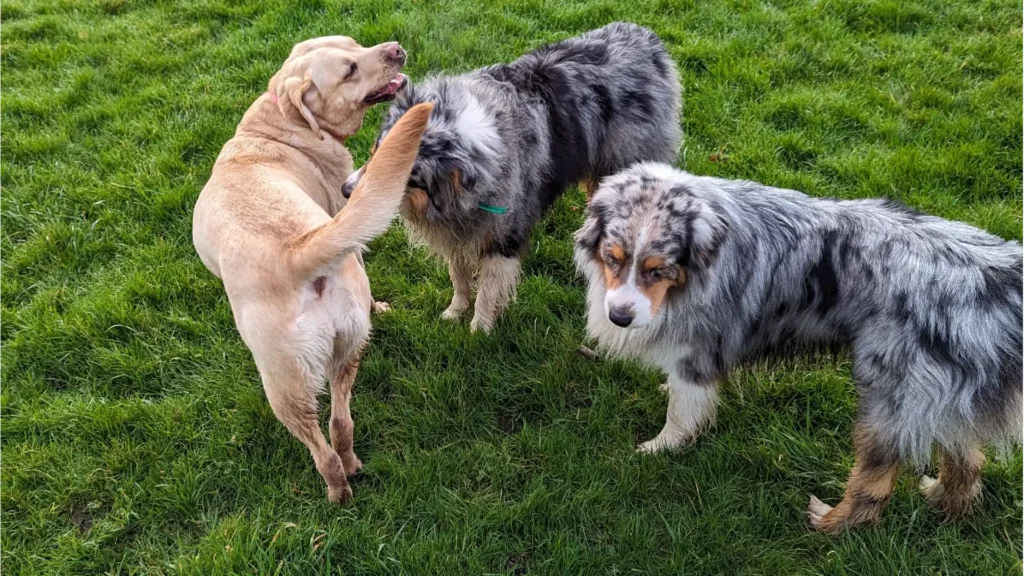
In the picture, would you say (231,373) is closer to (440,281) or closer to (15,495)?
(15,495)

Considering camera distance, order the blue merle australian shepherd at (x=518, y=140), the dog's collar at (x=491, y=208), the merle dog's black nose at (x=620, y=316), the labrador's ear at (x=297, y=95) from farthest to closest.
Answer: the labrador's ear at (x=297, y=95) → the dog's collar at (x=491, y=208) → the blue merle australian shepherd at (x=518, y=140) → the merle dog's black nose at (x=620, y=316)

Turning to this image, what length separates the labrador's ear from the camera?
334 cm

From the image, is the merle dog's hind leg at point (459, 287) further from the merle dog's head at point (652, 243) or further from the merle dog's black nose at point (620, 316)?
the merle dog's black nose at point (620, 316)

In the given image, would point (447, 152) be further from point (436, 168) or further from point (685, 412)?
point (685, 412)

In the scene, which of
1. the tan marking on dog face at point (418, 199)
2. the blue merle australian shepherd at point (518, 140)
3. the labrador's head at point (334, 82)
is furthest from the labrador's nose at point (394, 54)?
the tan marking on dog face at point (418, 199)

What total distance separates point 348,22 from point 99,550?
4764 millimetres

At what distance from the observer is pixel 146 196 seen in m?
4.40

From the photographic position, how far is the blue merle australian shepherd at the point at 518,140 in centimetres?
309

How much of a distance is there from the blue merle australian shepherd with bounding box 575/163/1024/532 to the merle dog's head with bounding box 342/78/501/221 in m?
0.67

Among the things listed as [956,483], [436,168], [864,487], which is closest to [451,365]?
[436,168]

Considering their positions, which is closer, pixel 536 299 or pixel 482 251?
pixel 482 251

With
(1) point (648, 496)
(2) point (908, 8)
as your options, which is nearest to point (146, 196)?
(1) point (648, 496)

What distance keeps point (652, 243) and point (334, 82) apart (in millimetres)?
2063

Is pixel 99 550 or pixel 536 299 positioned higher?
pixel 536 299
